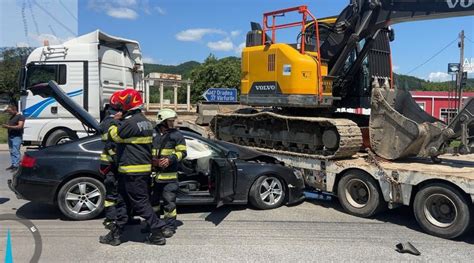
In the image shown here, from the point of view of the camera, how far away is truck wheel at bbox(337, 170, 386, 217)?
7051 millimetres

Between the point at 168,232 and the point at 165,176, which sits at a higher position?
the point at 165,176

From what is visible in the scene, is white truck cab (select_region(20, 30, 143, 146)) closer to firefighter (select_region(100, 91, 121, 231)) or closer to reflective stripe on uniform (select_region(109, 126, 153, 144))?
firefighter (select_region(100, 91, 121, 231))

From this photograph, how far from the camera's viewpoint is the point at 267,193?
294 inches

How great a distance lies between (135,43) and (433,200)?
10.3m

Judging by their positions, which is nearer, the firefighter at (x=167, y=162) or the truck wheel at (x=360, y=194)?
the firefighter at (x=167, y=162)

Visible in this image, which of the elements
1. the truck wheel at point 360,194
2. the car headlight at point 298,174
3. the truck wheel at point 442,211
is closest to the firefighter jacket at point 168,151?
the car headlight at point 298,174

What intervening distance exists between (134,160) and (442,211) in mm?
3999

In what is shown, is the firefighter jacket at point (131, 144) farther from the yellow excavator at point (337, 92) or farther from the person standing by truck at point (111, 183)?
the yellow excavator at point (337, 92)

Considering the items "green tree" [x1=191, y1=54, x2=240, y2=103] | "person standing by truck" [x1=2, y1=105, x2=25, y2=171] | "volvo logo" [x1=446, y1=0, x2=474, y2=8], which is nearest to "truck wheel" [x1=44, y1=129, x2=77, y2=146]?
"person standing by truck" [x1=2, y1=105, x2=25, y2=171]

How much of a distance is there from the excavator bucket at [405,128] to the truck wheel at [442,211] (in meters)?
1.25

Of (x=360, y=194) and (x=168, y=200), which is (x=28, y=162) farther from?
(x=360, y=194)

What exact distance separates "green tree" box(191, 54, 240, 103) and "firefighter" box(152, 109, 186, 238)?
46.9 m

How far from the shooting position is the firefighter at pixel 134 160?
5.46 metres

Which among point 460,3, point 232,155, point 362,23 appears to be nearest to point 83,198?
point 232,155
